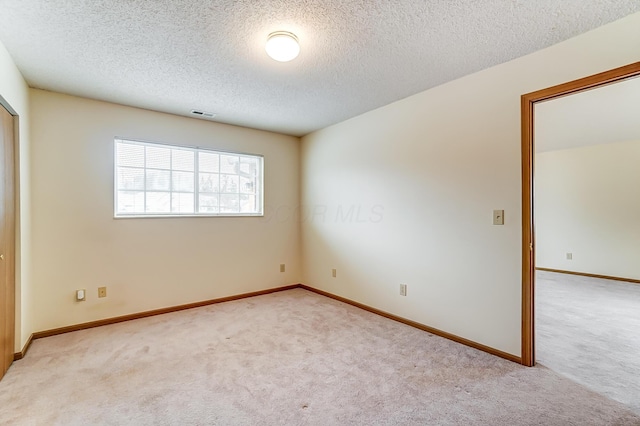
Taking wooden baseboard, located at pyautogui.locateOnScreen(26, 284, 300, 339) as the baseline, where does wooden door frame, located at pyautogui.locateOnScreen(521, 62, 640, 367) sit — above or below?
above

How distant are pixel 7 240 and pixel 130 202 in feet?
4.00

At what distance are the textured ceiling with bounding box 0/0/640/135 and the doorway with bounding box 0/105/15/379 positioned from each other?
0.63m

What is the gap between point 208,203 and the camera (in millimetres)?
3982

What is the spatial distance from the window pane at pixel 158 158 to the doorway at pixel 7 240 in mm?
1234

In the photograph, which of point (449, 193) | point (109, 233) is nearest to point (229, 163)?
point (109, 233)

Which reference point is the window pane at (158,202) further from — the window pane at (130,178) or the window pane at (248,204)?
the window pane at (248,204)

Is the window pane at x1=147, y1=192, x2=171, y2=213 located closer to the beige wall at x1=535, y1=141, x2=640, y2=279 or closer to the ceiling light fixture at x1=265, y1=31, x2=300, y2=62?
the ceiling light fixture at x1=265, y1=31, x2=300, y2=62

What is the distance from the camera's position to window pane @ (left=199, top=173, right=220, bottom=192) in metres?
3.94

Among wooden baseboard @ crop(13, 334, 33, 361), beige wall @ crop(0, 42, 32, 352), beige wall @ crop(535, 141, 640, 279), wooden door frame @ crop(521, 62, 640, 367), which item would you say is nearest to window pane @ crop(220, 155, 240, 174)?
beige wall @ crop(0, 42, 32, 352)

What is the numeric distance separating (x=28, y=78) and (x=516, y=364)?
4.73 meters

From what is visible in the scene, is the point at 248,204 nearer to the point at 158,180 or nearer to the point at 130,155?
the point at 158,180

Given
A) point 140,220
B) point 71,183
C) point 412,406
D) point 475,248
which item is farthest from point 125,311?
point 475,248

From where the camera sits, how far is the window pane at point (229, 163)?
13.5ft

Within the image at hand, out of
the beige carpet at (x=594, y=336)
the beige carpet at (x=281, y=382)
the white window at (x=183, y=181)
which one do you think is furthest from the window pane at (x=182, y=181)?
the beige carpet at (x=594, y=336)
